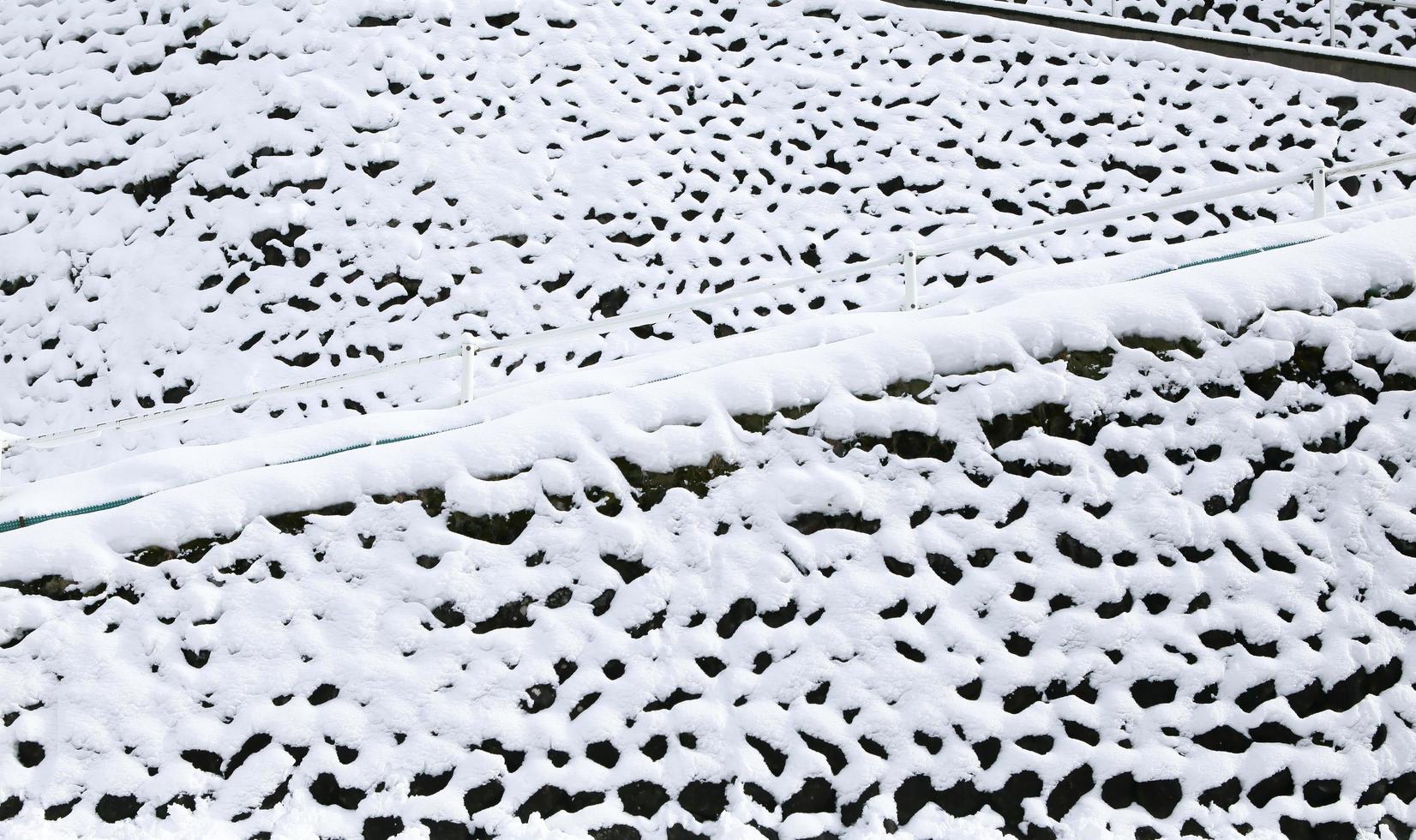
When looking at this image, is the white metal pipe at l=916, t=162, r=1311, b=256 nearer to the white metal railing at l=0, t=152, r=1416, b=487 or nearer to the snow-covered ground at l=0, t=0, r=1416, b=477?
the white metal railing at l=0, t=152, r=1416, b=487

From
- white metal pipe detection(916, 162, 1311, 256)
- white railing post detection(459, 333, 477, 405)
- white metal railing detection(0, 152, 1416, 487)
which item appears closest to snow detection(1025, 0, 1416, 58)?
white metal pipe detection(916, 162, 1311, 256)

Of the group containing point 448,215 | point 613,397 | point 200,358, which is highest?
point 613,397

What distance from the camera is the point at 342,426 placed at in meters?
3.84

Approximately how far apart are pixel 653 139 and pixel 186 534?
4.55 metres

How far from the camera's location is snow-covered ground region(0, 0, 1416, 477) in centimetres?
657

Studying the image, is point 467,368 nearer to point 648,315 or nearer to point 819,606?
point 648,315

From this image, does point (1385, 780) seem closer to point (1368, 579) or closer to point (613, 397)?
point (1368, 579)

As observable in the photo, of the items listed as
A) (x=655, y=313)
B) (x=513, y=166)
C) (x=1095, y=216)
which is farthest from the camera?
(x=513, y=166)

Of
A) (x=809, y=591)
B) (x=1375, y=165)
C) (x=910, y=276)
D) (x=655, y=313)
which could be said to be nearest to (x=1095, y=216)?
(x=910, y=276)

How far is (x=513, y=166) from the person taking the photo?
7098 mm

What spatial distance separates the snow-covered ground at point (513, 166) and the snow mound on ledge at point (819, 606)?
2.85m

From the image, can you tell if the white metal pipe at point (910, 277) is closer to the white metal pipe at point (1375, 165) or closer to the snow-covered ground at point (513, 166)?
the white metal pipe at point (1375, 165)

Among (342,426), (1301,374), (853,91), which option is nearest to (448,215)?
(853,91)

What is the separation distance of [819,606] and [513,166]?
176 inches
